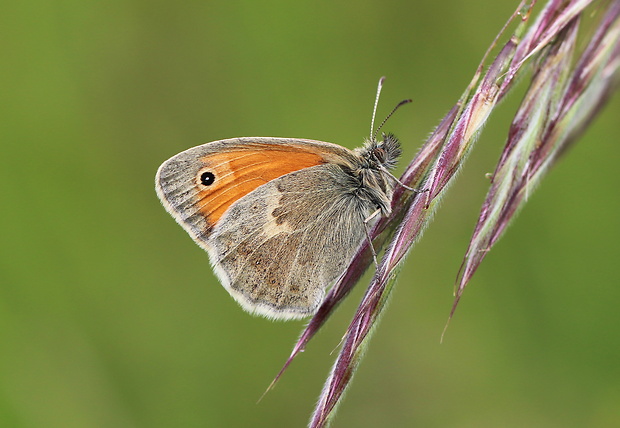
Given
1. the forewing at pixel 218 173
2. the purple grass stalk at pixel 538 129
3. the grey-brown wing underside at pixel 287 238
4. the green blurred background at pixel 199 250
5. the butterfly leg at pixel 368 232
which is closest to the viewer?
the purple grass stalk at pixel 538 129

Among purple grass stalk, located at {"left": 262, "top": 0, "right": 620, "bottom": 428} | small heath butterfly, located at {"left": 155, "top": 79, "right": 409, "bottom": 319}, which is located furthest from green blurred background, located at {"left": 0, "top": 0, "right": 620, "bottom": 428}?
purple grass stalk, located at {"left": 262, "top": 0, "right": 620, "bottom": 428}

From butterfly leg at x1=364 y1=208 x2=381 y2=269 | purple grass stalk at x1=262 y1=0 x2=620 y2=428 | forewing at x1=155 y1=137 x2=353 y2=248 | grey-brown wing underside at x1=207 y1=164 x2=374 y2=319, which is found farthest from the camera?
forewing at x1=155 y1=137 x2=353 y2=248

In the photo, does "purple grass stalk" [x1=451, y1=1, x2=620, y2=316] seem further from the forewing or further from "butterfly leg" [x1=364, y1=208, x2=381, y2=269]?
the forewing

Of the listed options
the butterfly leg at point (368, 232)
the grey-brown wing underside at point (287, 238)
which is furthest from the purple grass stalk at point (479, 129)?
the grey-brown wing underside at point (287, 238)

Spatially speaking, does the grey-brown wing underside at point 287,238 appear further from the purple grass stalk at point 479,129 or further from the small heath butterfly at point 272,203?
the purple grass stalk at point 479,129

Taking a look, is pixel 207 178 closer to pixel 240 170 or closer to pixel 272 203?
pixel 240 170

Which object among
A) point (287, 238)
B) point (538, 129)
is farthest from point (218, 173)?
point (538, 129)
